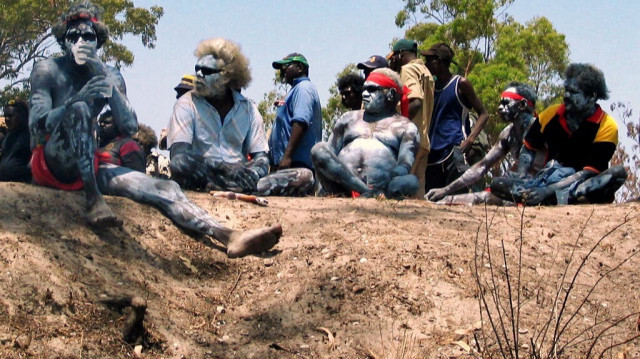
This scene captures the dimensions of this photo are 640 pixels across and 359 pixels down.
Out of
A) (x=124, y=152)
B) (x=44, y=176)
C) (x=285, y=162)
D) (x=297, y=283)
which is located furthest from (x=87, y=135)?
(x=285, y=162)

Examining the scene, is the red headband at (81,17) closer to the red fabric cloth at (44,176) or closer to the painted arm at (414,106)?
the red fabric cloth at (44,176)

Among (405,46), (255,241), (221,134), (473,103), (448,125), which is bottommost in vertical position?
(255,241)

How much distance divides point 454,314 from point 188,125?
318 centimetres

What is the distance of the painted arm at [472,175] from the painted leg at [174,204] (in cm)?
268

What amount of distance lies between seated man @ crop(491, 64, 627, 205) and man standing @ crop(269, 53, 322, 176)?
1725mm

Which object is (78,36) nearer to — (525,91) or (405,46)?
(405,46)

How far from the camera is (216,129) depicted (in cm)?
755

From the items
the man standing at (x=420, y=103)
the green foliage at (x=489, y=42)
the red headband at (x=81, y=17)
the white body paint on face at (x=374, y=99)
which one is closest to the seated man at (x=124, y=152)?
the red headband at (x=81, y=17)

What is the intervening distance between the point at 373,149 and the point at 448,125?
3.80 ft

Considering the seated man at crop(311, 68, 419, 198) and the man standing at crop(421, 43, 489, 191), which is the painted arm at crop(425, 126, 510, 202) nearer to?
the man standing at crop(421, 43, 489, 191)

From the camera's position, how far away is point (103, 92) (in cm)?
599

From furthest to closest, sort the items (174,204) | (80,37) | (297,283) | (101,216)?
(80,37) → (174,204) → (101,216) → (297,283)

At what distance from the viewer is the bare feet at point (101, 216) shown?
5.62 m

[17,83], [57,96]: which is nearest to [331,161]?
[57,96]
